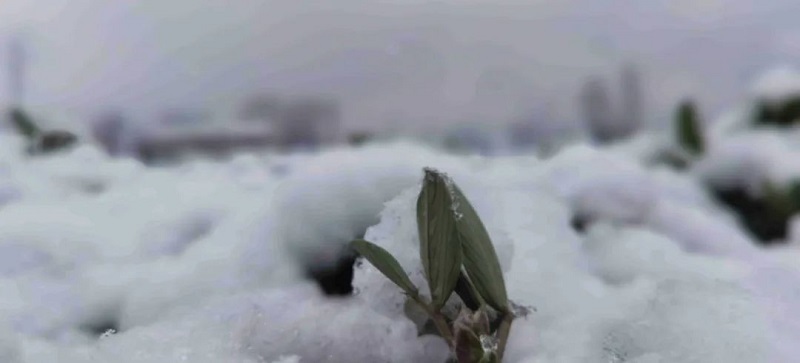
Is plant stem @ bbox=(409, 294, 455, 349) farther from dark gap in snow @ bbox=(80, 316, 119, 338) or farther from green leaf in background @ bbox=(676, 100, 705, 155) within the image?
green leaf in background @ bbox=(676, 100, 705, 155)

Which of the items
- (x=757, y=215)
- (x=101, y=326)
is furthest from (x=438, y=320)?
(x=757, y=215)

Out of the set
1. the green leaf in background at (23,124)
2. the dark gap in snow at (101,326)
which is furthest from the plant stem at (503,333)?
the green leaf in background at (23,124)

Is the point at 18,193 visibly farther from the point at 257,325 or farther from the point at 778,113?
the point at 778,113

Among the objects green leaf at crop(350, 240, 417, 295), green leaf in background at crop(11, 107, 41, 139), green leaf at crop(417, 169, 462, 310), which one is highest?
green leaf at crop(417, 169, 462, 310)

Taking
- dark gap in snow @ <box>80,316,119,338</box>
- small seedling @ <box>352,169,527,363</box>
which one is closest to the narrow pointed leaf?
small seedling @ <box>352,169,527,363</box>

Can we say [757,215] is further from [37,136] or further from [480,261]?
[37,136]

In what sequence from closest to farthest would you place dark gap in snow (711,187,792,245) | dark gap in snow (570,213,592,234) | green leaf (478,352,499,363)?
green leaf (478,352,499,363), dark gap in snow (570,213,592,234), dark gap in snow (711,187,792,245)

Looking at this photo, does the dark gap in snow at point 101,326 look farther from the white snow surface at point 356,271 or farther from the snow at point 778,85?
the snow at point 778,85
